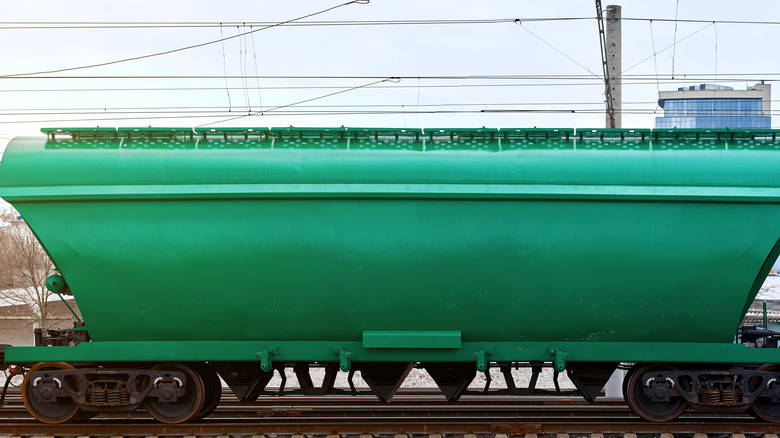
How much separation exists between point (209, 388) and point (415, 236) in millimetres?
3497

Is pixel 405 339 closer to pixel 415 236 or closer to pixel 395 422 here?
pixel 415 236

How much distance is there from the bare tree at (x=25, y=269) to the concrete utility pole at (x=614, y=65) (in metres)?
23.2

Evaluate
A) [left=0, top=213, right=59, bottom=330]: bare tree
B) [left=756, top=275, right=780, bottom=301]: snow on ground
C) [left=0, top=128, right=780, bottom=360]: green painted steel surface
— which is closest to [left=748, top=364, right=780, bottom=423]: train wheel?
[left=0, top=128, right=780, bottom=360]: green painted steel surface

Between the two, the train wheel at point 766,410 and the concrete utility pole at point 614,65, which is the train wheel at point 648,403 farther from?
the concrete utility pole at point 614,65

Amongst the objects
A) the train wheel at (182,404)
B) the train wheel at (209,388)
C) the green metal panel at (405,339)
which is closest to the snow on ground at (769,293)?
the green metal panel at (405,339)

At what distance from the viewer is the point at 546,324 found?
7043 mm

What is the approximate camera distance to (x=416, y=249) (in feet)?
22.8

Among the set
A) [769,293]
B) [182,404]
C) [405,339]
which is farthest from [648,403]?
[769,293]

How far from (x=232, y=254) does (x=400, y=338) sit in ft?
7.55

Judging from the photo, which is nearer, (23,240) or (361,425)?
(361,425)

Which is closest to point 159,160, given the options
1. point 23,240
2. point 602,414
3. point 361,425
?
point 361,425

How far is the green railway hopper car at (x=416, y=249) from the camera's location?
6926 mm

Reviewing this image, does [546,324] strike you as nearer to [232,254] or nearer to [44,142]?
[232,254]

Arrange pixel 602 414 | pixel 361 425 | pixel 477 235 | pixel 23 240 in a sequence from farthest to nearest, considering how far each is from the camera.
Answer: pixel 23 240, pixel 602 414, pixel 361 425, pixel 477 235
